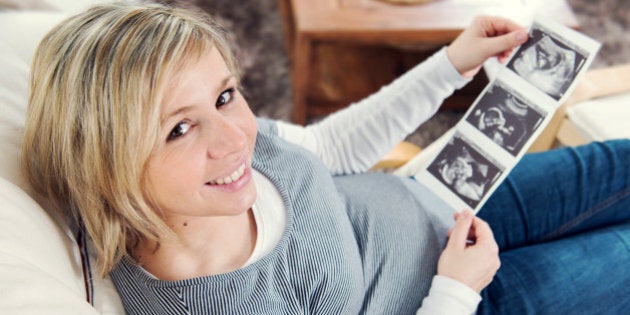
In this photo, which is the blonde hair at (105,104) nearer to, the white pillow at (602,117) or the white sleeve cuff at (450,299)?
the white sleeve cuff at (450,299)

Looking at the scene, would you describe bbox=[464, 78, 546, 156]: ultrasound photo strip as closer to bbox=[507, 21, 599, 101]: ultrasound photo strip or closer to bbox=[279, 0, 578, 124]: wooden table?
bbox=[507, 21, 599, 101]: ultrasound photo strip

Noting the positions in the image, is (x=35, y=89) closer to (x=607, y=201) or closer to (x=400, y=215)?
(x=400, y=215)

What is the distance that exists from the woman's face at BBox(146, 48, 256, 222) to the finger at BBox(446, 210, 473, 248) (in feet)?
1.40

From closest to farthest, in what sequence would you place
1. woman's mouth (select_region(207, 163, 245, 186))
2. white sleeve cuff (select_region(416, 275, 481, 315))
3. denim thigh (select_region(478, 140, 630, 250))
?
woman's mouth (select_region(207, 163, 245, 186)) < white sleeve cuff (select_region(416, 275, 481, 315)) < denim thigh (select_region(478, 140, 630, 250))

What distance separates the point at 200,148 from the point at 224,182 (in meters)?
0.08

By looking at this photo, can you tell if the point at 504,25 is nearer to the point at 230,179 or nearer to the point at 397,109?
the point at 397,109

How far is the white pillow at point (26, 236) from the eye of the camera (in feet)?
1.98

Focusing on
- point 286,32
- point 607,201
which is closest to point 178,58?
point 607,201

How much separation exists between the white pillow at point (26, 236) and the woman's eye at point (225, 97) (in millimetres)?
283

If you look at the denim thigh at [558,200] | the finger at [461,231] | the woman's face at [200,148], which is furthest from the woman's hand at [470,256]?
the woman's face at [200,148]

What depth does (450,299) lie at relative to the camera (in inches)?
36.8

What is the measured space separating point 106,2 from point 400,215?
643 mm

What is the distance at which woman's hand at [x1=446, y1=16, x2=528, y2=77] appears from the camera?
1.06 metres

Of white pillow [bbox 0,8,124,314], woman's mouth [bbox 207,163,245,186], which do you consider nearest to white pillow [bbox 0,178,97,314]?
white pillow [bbox 0,8,124,314]
